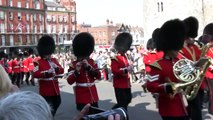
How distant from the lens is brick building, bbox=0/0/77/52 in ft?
229

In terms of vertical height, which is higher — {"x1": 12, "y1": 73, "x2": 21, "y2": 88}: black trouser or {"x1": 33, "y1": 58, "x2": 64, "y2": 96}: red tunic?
{"x1": 33, "y1": 58, "x2": 64, "y2": 96}: red tunic

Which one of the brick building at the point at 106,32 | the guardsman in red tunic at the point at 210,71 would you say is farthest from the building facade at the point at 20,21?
the guardsman in red tunic at the point at 210,71

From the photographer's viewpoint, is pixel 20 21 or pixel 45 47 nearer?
pixel 45 47

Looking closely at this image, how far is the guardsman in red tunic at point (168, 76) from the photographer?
4.50m

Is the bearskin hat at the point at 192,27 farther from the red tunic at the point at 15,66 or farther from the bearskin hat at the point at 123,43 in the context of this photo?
the red tunic at the point at 15,66

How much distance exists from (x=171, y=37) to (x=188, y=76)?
26.0 inches

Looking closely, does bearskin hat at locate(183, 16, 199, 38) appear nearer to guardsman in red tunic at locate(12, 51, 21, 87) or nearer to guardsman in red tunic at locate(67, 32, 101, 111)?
guardsman in red tunic at locate(67, 32, 101, 111)

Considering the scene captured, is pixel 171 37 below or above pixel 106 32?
below

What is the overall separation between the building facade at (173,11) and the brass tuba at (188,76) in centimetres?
2822

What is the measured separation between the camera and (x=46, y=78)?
292 inches

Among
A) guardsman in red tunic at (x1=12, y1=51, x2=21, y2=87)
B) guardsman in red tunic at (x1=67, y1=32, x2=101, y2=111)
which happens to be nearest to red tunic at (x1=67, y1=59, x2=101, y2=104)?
guardsman in red tunic at (x1=67, y1=32, x2=101, y2=111)

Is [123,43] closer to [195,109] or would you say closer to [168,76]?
[195,109]

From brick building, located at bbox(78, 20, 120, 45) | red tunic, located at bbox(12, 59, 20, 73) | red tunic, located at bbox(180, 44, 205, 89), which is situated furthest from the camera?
brick building, located at bbox(78, 20, 120, 45)

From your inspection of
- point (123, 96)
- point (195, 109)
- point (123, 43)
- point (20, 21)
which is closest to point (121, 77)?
point (123, 96)
